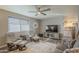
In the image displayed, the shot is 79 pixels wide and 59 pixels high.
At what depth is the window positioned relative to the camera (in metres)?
2.06

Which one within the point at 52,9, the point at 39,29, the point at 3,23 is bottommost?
the point at 39,29

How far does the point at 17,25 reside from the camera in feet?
6.95

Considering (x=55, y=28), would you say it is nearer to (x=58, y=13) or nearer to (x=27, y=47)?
(x=58, y=13)

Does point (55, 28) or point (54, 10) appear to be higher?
point (54, 10)

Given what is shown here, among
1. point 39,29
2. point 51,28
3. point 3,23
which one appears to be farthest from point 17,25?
point 51,28

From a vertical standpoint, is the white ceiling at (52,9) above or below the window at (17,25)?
above

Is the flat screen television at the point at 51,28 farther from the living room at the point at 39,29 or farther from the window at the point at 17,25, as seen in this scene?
the window at the point at 17,25

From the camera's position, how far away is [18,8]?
6.74 ft

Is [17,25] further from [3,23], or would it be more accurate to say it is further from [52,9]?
[52,9]

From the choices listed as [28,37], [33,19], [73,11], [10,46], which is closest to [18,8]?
[33,19]

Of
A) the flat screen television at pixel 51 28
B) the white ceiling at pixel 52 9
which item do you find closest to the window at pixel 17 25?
the white ceiling at pixel 52 9

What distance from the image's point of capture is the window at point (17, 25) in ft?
6.76
